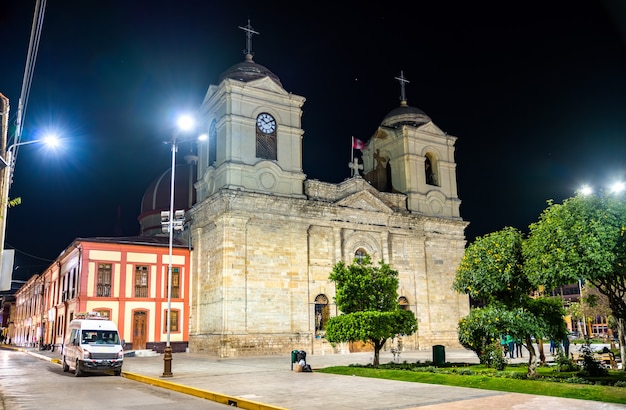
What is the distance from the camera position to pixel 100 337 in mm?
21984

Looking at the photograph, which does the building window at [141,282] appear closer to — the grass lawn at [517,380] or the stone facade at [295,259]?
the stone facade at [295,259]

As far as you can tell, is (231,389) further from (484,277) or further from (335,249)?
(335,249)

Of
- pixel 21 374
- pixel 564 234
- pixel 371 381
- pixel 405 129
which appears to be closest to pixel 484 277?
pixel 564 234

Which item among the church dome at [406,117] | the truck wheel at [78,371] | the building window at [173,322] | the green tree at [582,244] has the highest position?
the church dome at [406,117]

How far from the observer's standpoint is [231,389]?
15266 millimetres

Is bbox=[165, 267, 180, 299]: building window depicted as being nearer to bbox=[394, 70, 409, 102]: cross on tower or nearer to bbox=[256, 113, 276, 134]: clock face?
bbox=[256, 113, 276, 134]: clock face

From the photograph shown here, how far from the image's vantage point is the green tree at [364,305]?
2180 cm

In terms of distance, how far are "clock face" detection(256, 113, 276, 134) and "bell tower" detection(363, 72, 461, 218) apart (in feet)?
35.9

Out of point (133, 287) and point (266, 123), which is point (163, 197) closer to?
point (133, 287)

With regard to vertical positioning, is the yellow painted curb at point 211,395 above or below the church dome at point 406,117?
below

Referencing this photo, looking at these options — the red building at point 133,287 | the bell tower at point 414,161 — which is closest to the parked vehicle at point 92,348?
the red building at point 133,287

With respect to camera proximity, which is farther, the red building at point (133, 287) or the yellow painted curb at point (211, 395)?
the red building at point (133, 287)

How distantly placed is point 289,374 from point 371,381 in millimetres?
3957

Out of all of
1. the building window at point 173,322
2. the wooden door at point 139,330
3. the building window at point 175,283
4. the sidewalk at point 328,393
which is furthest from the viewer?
the building window at point 175,283
